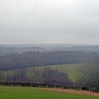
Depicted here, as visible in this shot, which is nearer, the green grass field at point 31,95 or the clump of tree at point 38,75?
the green grass field at point 31,95

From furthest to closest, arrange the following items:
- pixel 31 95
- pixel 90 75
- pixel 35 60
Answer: pixel 35 60 < pixel 90 75 < pixel 31 95

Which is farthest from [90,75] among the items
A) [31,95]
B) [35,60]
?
[35,60]

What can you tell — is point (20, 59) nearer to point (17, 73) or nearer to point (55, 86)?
point (17, 73)

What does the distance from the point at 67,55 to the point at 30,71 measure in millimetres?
33945

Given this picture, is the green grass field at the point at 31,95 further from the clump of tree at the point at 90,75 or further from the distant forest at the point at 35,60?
the distant forest at the point at 35,60

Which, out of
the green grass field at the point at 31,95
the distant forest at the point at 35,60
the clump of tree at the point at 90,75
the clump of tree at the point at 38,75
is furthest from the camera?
the distant forest at the point at 35,60

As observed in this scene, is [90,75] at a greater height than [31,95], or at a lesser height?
lesser

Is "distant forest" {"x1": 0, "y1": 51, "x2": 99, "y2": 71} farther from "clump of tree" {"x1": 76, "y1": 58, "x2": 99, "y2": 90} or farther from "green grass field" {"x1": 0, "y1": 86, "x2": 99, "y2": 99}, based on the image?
"green grass field" {"x1": 0, "y1": 86, "x2": 99, "y2": 99}

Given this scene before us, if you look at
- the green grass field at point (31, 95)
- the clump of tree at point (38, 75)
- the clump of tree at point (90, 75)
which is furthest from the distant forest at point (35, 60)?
the green grass field at point (31, 95)

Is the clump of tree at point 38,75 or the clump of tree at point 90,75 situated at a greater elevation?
the clump of tree at point 90,75

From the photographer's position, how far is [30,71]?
74688 millimetres

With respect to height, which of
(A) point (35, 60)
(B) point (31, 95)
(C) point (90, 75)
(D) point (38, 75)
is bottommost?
(D) point (38, 75)

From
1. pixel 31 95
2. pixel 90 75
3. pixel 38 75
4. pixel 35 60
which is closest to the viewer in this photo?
pixel 31 95

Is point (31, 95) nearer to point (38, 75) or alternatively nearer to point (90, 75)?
point (90, 75)
